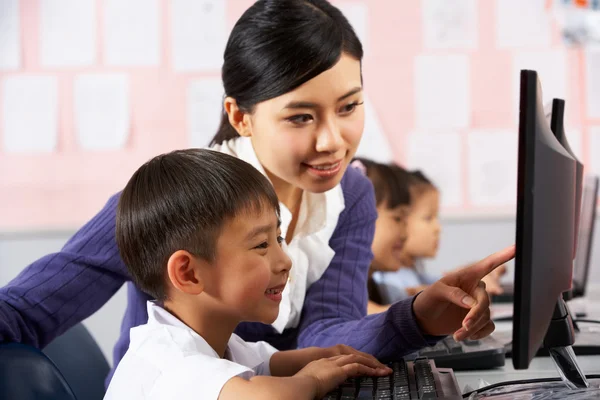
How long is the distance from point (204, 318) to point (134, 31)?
2.48 metres

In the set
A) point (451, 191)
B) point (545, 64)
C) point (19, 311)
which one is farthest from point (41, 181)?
point (19, 311)

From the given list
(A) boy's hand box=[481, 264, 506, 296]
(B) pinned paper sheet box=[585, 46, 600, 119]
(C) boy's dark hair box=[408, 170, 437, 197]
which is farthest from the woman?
(B) pinned paper sheet box=[585, 46, 600, 119]

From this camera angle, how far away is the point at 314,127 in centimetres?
122

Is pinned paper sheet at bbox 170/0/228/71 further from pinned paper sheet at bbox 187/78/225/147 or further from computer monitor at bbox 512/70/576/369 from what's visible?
computer monitor at bbox 512/70/576/369

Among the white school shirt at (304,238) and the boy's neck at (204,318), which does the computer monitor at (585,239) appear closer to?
the white school shirt at (304,238)

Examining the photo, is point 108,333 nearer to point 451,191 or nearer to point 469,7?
point 451,191

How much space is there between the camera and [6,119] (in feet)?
10.7

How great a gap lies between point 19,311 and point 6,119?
2.40m

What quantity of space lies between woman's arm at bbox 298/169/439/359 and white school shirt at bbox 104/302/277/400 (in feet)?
0.93

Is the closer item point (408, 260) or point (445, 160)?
point (408, 260)

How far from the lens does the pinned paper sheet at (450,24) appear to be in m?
3.28

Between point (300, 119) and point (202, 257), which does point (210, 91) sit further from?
point (202, 257)

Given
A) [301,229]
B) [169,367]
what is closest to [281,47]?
[301,229]

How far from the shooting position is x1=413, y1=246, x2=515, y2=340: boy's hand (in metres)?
1.01
